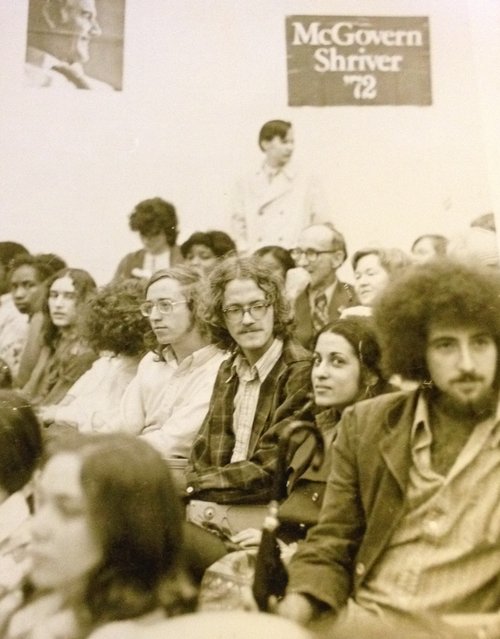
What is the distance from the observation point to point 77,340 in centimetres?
95

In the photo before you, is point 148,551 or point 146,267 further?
point 146,267

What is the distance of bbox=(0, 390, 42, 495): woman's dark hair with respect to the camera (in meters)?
0.87

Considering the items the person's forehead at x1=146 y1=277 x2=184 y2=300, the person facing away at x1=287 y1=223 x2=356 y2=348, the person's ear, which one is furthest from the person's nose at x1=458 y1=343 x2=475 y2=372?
the person's ear

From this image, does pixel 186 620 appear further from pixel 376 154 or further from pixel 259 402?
pixel 376 154

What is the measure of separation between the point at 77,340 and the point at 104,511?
252 mm

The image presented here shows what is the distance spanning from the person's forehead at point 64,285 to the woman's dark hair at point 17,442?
151mm

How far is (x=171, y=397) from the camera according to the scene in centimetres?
91

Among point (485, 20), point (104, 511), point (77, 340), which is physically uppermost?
point (485, 20)

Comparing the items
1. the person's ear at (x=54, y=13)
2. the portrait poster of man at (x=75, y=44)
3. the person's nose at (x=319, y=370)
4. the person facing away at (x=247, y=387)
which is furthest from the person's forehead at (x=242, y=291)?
the person's ear at (x=54, y=13)

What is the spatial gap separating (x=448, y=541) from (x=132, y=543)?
0.36 meters

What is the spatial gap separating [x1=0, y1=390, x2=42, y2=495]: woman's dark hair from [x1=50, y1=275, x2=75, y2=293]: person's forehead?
151mm

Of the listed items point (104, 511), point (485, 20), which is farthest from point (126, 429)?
point (485, 20)

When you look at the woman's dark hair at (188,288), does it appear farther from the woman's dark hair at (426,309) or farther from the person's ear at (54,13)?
the person's ear at (54,13)

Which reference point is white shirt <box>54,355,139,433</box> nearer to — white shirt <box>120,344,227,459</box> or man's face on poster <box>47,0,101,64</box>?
white shirt <box>120,344,227,459</box>
